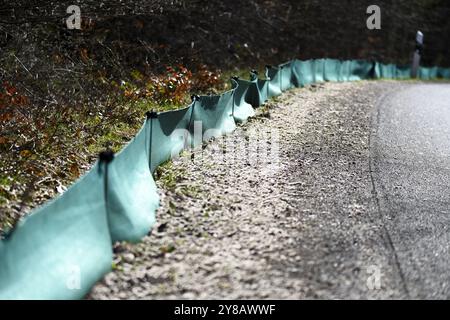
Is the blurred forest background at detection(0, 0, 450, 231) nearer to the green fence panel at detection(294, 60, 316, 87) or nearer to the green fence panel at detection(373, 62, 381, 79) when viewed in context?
the green fence panel at detection(294, 60, 316, 87)

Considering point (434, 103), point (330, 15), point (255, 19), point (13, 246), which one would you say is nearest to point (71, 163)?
point (13, 246)

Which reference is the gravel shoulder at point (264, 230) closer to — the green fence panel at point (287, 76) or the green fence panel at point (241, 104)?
the green fence panel at point (241, 104)

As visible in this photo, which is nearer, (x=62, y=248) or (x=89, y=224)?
(x=62, y=248)

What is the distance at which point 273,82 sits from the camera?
1612 centimetres

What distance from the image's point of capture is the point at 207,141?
1042 cm

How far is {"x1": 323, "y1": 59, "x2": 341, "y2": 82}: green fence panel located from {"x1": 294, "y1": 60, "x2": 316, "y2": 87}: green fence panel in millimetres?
1375

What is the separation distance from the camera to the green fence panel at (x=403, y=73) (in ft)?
92.7

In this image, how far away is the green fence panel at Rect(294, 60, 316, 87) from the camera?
1911 centimetres

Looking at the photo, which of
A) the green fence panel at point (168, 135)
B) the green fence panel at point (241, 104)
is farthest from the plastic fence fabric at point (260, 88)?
the green fence panel at point (168, 135)

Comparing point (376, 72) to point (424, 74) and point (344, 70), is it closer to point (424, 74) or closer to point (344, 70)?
point (344, 70)

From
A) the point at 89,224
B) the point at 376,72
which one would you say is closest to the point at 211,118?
the point at 89,224

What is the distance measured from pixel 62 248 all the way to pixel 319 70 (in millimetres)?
17630

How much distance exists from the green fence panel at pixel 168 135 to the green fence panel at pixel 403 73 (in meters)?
20.6

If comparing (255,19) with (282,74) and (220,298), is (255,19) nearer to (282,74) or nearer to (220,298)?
(282,74)
